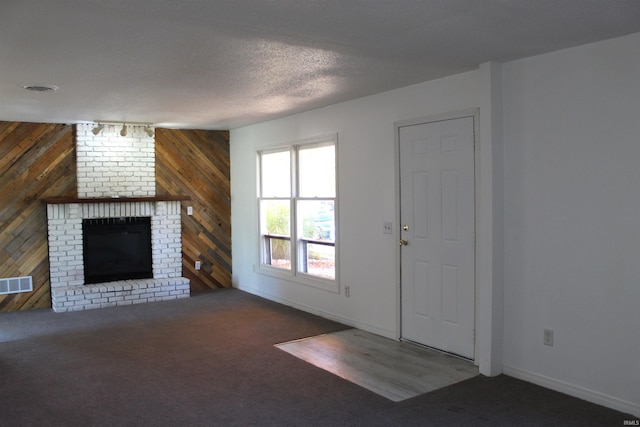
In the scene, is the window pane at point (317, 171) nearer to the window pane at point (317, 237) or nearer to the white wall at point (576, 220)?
the window pane at point (317, 237)

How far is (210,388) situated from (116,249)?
3.87 metres

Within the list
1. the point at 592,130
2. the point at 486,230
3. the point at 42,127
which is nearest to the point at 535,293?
the point at 486,230

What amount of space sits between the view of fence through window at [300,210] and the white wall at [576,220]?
2360mm

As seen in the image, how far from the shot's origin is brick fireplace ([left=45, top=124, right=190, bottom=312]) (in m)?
6.64

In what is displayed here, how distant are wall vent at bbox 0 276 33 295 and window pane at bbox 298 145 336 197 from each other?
11.9ft

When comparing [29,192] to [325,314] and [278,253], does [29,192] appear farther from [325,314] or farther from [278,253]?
[325,314]

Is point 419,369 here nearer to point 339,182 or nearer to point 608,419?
point 608,419

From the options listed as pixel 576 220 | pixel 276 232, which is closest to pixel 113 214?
pixel 276 232

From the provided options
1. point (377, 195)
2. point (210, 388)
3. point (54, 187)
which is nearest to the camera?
point (210, 388)

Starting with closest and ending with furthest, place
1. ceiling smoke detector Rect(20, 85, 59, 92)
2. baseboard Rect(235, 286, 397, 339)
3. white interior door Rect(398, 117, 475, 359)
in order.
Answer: white interior door Rect(398, 117, 475, 359)
ceiling smoke detector Rect(20, 85, 59, 92)
baseboard Rect(235, 286, 397, 339)

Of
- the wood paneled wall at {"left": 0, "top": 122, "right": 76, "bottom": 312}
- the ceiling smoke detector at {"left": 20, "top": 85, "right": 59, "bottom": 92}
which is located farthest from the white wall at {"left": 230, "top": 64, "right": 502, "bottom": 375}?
the wood paneled wall at {"left": 0, "top": 122, "right": 76, "bottom": 312}

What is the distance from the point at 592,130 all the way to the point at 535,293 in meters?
1.21

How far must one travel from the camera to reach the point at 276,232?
273 inches

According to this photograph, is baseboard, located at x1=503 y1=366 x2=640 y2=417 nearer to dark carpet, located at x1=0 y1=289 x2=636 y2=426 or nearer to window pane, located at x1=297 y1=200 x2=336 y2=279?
dark carpet, located at x1=0 y1=289 x2=636 y2=426
